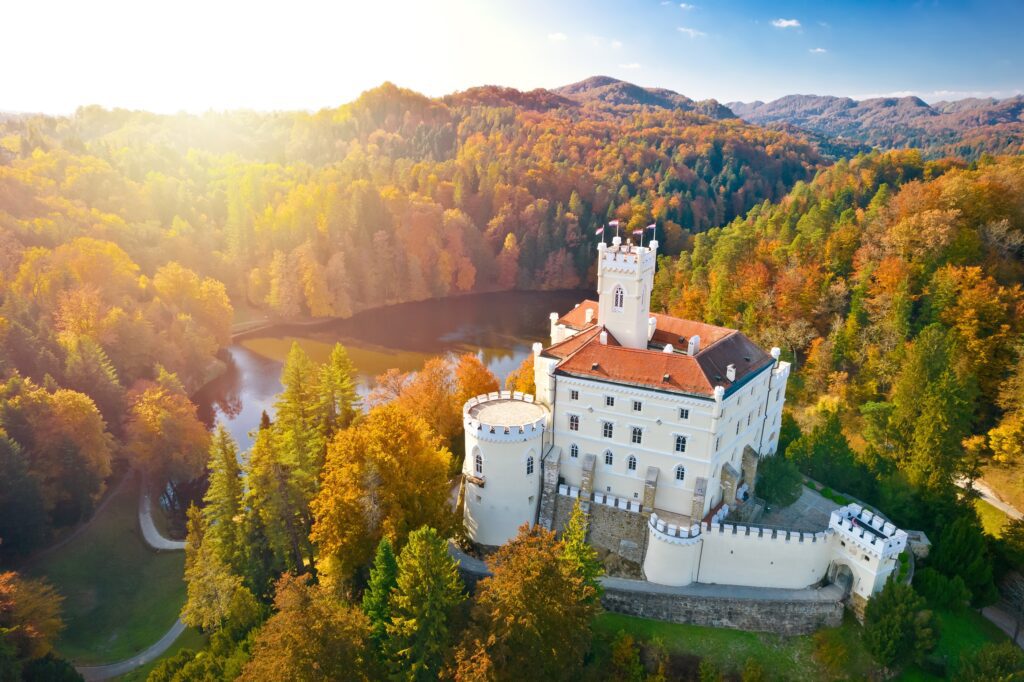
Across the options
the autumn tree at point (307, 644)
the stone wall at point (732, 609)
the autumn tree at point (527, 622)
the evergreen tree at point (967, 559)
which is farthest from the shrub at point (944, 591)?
the autumn tree at point (307, 644)

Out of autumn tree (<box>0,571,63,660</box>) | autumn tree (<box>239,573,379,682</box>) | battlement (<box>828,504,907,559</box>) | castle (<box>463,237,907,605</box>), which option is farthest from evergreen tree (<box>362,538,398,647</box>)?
battlement (<box>828,504,907,559</box>)

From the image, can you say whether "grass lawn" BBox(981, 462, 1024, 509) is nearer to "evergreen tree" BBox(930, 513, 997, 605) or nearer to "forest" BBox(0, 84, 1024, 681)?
"forest" BBox(0, 84, 1024, 681)

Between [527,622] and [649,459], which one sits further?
[649,459]

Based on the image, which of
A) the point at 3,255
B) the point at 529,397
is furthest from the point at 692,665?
Result: the point at 3,255

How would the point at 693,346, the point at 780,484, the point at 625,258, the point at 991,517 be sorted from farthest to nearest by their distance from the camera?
the point at 991,517 → the point at 780,484 → the point at 625,258 → the point at 693,346

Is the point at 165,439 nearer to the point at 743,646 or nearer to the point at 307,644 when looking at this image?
the point at 307,644

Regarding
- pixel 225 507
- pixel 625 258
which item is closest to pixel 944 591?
pixel 625 258

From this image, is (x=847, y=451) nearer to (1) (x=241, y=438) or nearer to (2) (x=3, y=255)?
(1) (x=241, y=438)
